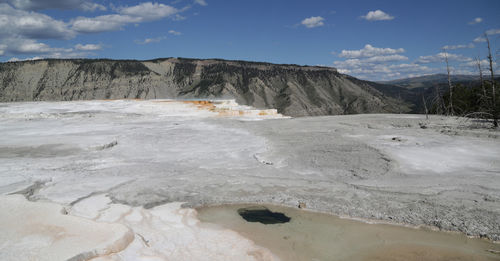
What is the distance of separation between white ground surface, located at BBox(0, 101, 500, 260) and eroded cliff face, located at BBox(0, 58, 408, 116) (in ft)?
212

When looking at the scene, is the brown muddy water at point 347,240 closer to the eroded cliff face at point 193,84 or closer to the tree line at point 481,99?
the tree line at point 481,99

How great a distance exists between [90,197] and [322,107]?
269 feet

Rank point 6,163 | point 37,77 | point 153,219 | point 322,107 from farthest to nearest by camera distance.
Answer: point 322,107 → point 37,77 → point 6,163 → point 153,219

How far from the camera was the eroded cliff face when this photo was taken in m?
73.8

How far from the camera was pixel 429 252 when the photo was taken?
3652 mm

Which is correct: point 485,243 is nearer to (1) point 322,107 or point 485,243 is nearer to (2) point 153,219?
(2) point 153,219

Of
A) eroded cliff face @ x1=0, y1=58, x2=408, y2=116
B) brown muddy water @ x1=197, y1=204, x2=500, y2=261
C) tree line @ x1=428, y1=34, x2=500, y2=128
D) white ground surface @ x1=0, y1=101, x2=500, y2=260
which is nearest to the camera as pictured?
brown muddy water @ x1=197, y1=204, x2=500, y2=261

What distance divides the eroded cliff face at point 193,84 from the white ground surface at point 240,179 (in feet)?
212

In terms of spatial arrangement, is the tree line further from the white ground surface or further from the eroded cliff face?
the eroded cliff face

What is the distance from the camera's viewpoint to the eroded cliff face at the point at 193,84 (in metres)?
73.8

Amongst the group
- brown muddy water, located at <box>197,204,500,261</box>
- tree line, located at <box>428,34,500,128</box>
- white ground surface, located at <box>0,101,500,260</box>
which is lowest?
brown muddy water, located at <box>197,204,500,261</box>

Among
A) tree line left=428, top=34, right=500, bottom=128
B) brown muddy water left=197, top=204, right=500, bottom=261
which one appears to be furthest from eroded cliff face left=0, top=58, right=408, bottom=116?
brown muddy water left=197, top=204, right=500, bottom=261

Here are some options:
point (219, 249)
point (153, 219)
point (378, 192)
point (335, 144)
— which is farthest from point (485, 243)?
point (335, 144)

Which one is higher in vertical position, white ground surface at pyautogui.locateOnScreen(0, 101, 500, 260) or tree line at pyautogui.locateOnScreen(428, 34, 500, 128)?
tree line at pyautogui.locateOnScreen(428, 34, 500, 128)
